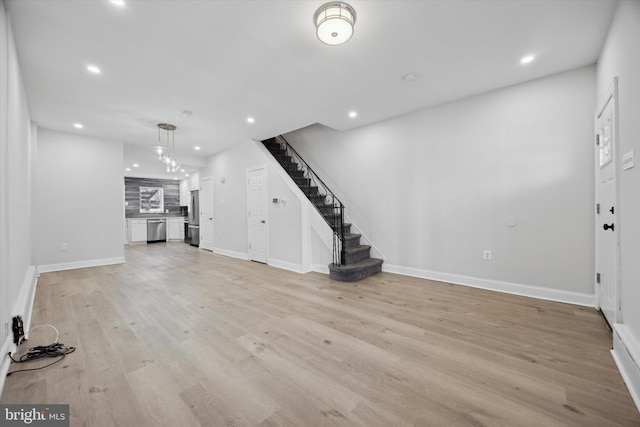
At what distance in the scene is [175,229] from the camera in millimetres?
10570

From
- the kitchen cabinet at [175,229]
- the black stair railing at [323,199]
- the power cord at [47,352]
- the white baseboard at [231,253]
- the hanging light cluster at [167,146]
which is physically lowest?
the power cord at [47,352]

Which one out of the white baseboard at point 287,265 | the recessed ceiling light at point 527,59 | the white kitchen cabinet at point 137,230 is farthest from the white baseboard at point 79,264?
the recessed ceiling light at point 527,59

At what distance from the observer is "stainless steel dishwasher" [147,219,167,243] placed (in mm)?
9711

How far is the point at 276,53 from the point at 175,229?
1000 centimetres

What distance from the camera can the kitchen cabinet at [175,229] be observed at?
34.2 feet

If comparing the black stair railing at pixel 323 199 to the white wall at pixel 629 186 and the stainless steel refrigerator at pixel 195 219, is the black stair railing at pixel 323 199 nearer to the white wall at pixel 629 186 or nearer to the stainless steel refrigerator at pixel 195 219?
the white wall at pixel 629 186

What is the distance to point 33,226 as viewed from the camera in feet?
15.4

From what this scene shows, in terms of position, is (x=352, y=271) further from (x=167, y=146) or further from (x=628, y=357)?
(x=167, y=146)

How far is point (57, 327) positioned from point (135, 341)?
1028mm

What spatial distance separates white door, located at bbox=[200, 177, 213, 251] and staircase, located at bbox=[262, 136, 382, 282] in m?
2.41

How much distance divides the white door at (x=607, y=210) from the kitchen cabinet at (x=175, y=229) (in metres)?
11.8

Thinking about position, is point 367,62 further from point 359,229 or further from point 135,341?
point 135,341

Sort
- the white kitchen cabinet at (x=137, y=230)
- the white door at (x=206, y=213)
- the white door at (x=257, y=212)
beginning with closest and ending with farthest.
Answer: the white door at (x=257, y=212)
the white door at (x=206, y=213)
the white kitchen cabinet at (x=137, y=230)

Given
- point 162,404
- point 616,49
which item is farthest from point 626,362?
point 162,404
